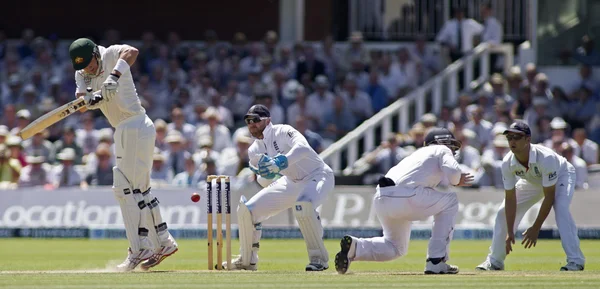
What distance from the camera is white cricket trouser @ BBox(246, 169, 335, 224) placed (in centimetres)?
1011

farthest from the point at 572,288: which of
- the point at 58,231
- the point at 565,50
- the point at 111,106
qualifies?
the point at 565,50

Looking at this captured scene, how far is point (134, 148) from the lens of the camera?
9852 mm

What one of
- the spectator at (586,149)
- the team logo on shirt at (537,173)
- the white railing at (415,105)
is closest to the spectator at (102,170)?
the white railing at (415,105)

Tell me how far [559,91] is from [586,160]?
180 cm

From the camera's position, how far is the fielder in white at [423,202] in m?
9.57

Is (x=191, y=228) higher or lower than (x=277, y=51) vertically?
lower

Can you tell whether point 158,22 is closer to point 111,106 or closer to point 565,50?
point 565,50

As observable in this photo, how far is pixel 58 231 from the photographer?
1664 cm

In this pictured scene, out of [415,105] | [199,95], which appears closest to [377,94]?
[415,105]

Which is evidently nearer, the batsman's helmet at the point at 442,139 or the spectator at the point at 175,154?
the batsman's helmet at the point at 442,139

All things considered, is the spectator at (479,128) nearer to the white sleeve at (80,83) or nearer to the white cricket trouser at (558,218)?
the white cricket trouser at (558,218)

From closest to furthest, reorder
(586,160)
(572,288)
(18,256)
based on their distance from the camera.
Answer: (572,288)
(18,256)
(586,160)

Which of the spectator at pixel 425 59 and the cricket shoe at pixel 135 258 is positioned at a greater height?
the spectator at pixel 425 59

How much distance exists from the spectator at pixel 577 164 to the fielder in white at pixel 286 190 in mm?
6867
